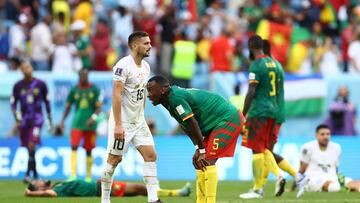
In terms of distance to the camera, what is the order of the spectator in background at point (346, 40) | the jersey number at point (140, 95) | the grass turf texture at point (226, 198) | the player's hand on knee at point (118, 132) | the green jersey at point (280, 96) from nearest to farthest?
the player's hand on knee at point (118, 132), the jersey number at point (140, 95), the grass turf texture at point (226, 198), the green jersey at point (280, 96), the spectator in background at point (346, 40)

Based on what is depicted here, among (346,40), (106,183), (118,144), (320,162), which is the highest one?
(346,40)

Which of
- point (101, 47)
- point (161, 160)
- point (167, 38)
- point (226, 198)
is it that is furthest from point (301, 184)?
point (167, 38)

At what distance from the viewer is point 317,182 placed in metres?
18.7

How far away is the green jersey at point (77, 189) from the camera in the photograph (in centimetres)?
1717

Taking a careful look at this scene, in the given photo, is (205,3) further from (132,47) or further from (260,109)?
(132,47)

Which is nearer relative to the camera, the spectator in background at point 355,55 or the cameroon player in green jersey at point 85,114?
the cameroon player in green jersey at point 85,114

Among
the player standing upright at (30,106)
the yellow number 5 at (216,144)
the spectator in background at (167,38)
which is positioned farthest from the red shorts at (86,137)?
the yellow number 5 at (216,144)

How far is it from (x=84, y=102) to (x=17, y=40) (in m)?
6.06

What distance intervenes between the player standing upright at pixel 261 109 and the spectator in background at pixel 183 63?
9.28 metres

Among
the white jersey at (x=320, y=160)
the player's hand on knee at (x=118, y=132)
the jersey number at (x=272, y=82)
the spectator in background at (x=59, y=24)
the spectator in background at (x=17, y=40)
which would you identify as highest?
the spectator in background at (x=59, y=24)

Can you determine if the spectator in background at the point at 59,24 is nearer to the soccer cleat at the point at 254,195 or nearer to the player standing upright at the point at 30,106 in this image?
the player standing upright at the point at 30,106

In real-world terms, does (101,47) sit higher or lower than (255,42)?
higher

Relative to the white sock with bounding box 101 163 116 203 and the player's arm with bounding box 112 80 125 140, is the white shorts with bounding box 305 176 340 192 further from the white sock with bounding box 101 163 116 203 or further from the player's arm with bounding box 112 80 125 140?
the player's arm with bounding box 112 80 125 140

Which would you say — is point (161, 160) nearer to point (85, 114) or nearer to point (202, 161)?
point (85, 114)
